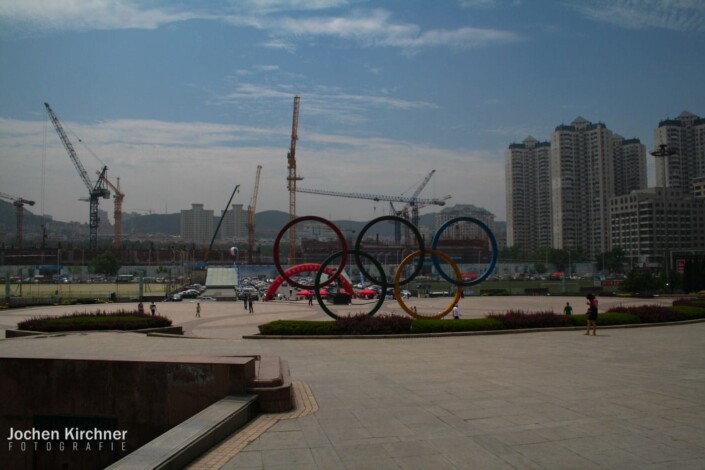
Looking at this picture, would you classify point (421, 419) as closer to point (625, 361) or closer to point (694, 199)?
point (625, 361)

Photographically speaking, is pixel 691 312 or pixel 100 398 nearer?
pixel 100 398

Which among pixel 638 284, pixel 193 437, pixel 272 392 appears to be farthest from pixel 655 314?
pixel 638 284

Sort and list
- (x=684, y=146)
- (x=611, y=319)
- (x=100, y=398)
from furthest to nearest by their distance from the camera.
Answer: (x=684, y=146) < (x=611, y=319) < (x=100, y=398)

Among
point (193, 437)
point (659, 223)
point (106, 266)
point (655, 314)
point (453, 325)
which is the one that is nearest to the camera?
point (193, 437)

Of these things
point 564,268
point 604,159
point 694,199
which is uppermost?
point 604,159

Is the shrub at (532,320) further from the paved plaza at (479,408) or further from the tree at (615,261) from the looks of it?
the tree at (615,261)

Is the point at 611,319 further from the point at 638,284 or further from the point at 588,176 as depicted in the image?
the point at 588,176

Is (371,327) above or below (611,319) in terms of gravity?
above

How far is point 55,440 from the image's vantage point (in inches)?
471

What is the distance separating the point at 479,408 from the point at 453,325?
14275mm

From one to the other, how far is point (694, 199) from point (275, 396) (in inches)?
5364

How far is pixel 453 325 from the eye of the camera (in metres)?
24.4

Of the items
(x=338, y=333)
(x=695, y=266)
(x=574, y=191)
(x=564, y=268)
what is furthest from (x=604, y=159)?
(x=338, y=333)

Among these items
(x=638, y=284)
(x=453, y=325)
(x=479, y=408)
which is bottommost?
(x=638, y=284)
